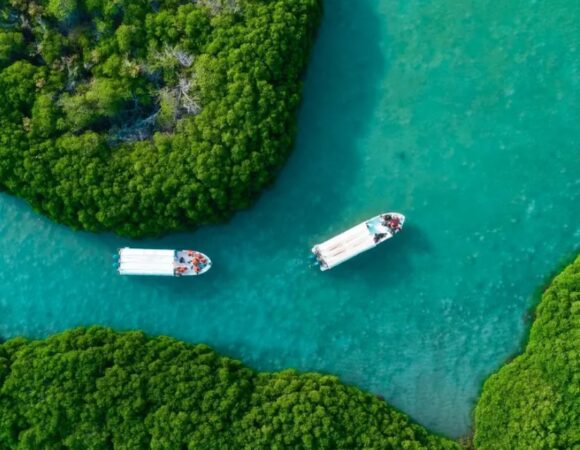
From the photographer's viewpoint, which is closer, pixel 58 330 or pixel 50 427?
pixel 50 427

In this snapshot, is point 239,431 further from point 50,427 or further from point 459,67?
point 459,67

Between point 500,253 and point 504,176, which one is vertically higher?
point 504,176

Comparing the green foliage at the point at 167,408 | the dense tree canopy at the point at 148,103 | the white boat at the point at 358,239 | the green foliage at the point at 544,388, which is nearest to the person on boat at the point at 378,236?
the white boat at the point at 358,239

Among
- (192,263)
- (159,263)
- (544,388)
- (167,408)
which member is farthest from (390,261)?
(167,408)

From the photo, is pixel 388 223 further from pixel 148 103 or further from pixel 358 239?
pixel 148 103

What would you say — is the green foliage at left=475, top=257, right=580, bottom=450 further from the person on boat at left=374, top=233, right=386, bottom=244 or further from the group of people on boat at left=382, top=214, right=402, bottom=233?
the person on boat at left=374, top=233, right=386, bottom=244

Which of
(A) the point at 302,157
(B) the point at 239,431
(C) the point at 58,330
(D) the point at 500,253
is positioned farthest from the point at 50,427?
(D) the point at 500,253

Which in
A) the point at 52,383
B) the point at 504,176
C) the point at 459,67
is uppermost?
the point at 459,67
